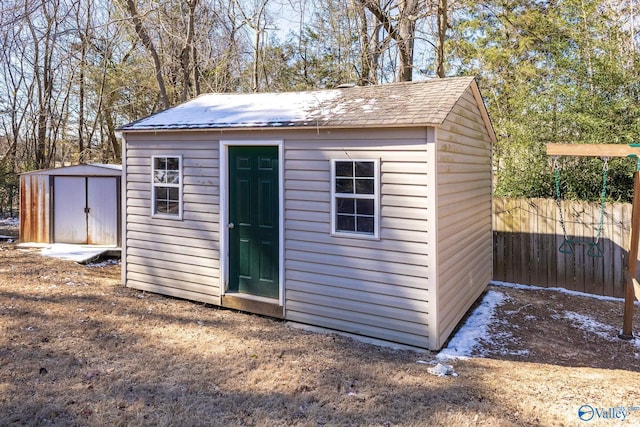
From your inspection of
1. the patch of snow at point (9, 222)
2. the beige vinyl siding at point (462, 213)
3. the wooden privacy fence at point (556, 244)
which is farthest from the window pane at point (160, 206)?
the patch of snow at point (9, 222)

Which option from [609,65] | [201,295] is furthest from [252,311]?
[609,65]

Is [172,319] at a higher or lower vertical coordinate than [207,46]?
lower

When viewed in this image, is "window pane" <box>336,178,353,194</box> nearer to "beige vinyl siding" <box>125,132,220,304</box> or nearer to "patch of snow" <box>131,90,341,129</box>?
"patch of snow" <box>131,90,341,129</box>

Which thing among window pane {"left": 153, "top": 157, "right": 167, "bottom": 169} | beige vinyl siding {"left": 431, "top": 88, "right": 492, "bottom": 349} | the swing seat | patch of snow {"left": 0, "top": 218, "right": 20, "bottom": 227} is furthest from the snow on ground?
patch of snow {"left": 0, "top": 218, "right": 20, "bottom": 227}

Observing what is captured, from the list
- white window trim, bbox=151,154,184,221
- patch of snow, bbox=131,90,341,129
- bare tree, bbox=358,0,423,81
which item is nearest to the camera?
patch of snow, bbox=131,90,341,129

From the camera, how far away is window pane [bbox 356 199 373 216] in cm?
512

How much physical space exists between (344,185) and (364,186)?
251 mm

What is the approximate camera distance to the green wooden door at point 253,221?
5.84 m

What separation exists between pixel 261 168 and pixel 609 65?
643cm

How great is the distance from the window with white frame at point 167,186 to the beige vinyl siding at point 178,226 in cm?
9

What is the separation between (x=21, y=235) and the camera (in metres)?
10.4

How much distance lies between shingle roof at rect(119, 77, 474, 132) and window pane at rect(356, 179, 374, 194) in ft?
2.10

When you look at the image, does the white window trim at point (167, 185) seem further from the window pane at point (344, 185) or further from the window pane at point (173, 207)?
the window pane at point (344, 185)

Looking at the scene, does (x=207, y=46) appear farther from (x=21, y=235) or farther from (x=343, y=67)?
(x=21, y=235)
